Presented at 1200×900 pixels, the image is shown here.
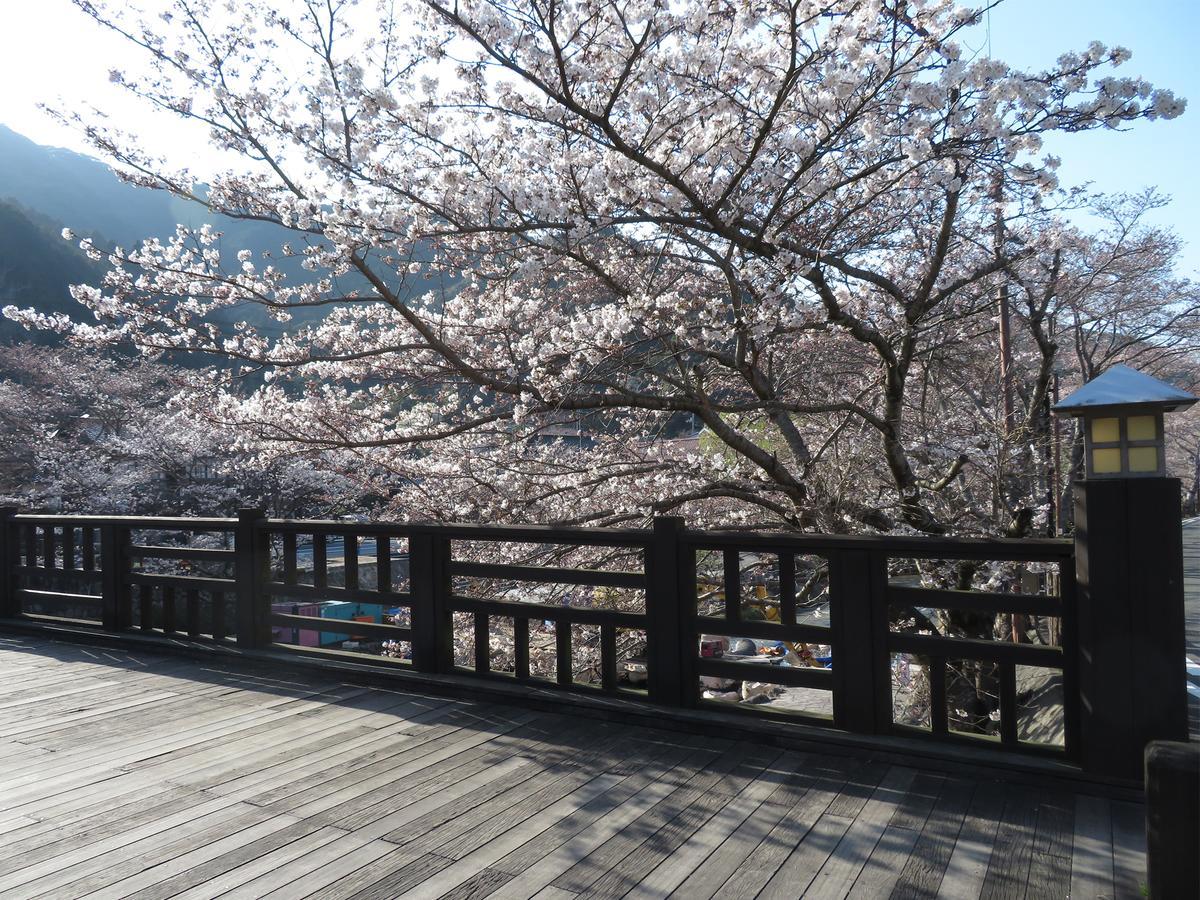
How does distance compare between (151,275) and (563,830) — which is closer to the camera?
(563,830)

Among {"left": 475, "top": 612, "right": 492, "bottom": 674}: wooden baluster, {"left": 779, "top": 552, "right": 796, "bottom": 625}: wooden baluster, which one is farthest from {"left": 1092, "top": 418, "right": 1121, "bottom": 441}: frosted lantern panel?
{"left": 475, "top": 612, "right": 492, "bottom": 674}: wooden baluster

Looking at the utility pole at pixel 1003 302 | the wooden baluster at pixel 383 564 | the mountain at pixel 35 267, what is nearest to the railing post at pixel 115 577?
the wooden baluster at pixel 383 564

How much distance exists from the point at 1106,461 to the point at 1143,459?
0.09 meters

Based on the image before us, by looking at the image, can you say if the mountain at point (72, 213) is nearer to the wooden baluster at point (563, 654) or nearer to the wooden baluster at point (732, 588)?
the wooden baluster at point (563, 654)

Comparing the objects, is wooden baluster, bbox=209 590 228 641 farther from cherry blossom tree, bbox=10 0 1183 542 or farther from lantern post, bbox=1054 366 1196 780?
lantern post, bbox=1054 366 1196 780

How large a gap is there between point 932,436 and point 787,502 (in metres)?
1.18

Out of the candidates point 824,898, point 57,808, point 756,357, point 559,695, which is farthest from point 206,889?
point 756,357

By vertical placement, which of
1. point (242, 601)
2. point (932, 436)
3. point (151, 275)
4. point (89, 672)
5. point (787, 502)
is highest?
point (151, 275)

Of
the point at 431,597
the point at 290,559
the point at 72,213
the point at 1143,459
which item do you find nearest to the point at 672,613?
the point at 431,597

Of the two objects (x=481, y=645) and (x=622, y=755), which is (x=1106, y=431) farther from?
(x=481, y=645)

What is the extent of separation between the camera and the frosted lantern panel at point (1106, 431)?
8.21 feet

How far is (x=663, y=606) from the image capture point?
129 inches

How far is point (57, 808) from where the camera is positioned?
8.48 ft

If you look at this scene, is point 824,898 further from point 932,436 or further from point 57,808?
point 932,436
